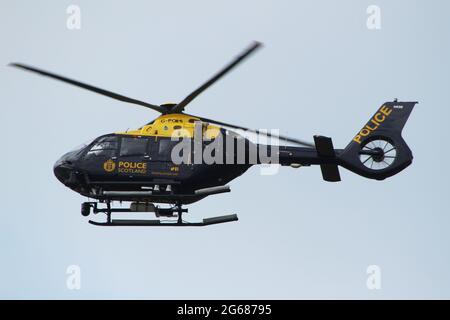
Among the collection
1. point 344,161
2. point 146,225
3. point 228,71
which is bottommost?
point 146,225

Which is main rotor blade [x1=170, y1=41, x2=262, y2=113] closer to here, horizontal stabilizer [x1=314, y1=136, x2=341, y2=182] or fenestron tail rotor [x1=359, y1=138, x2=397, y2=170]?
horizontal stabilizer [x1=314, y1=136, x2=341, y2=182]

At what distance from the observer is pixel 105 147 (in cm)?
2438

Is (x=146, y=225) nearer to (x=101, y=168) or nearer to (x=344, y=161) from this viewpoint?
(x=101, y=168)

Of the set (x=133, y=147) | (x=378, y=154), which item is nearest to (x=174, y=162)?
(x=133, y=147)

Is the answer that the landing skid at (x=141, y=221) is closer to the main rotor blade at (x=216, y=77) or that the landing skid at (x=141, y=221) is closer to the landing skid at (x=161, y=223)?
the landing skid at (x=161, y=223)

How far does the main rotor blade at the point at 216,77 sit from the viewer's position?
72.1 feet

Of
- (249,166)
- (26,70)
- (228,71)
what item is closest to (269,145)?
(249,166)

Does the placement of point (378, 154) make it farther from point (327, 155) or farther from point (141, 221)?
point (141, 221)

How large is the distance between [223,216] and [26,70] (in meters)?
5.70

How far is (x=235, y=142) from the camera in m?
24.4

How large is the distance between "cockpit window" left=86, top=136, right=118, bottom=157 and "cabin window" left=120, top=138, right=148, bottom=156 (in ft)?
0.63

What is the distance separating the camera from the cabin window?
24.3 meters

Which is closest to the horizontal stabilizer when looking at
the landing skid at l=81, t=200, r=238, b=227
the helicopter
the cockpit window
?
the helicopter
